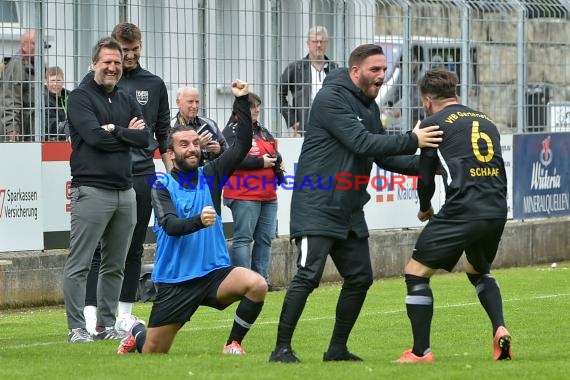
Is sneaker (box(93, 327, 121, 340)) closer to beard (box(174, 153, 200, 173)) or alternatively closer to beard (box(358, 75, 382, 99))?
beard (box(174, 153, 200, 173))

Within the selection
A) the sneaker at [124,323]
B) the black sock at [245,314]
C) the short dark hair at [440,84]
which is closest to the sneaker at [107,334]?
the sneaker at [124,323]

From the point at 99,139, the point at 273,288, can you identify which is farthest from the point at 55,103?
the point at 99,139

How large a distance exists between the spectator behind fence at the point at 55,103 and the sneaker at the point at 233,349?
5534mm

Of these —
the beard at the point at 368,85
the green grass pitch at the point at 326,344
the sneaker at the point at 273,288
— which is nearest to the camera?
the green grass pitch at the point at 326,344

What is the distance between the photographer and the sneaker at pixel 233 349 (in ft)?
33.6

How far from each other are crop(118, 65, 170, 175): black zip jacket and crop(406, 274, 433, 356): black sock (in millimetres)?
3166

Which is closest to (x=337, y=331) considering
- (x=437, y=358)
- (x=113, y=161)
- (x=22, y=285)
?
(x=437, y=358)

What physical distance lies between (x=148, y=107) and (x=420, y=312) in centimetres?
357

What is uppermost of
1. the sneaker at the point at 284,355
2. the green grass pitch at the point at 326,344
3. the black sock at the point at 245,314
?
the black sock at the point at 245,314

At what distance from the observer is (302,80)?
1758cm

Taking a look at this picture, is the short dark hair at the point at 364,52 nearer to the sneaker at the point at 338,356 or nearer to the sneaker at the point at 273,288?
the sneaker at the point at 338,356

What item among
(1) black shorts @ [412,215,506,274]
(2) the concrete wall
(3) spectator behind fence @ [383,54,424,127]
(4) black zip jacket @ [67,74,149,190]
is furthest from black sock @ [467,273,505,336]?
(3) spectator behind fence @ [383,54,424,127]

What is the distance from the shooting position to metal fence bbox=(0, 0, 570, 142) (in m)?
15.3

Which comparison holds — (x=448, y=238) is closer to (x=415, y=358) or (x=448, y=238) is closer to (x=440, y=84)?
(x=415, y=358)
